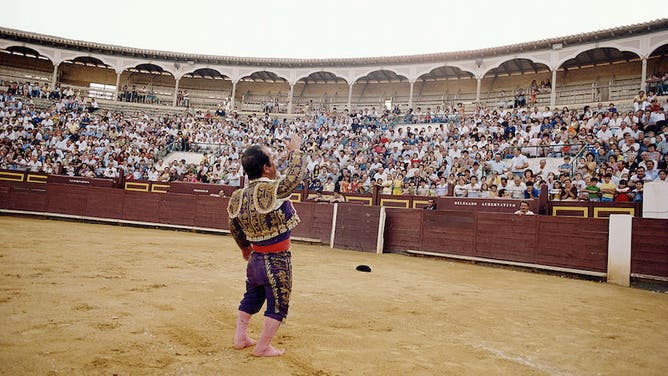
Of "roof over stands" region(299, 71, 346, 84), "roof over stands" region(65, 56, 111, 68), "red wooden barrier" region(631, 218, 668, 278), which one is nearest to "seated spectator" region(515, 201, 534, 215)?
"red wooden barrier" region(631, 218, 668, 278)

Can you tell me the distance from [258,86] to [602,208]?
2335cm

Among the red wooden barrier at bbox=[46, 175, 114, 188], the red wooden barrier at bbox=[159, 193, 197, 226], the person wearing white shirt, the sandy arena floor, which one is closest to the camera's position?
the sandy arena floor

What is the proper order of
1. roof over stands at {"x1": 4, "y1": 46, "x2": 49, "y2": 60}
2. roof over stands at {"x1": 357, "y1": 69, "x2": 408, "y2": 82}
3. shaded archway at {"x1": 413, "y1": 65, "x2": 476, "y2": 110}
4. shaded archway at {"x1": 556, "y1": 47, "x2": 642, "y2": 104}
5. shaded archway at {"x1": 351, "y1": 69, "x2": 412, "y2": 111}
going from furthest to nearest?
shaded archway at {"x1": 351, "y1": 69, "x2": 412, "y2": 111}
roof over stands at {"x1": 357, "y1": 69, "x2": 408, "y2": 82}
roof over stands at {"x1": 4, "y1": 46, "x2": 49, "y2": 60}
shaded archway at {"x1": 413, "y1": 65, "x2": 476, "y2": 110}
shaded archway at {"x1": 556, "y1": 47, "x2": 642, "y2": 104}

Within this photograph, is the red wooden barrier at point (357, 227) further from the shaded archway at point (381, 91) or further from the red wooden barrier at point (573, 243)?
the shaded archway at point (381, 91)

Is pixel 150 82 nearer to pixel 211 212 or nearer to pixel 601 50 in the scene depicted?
pixel 211 212

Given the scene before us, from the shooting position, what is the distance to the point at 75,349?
2.32m

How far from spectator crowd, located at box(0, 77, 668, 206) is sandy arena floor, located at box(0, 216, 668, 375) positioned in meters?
4.34

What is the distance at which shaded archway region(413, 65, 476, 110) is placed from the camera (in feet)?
73.0

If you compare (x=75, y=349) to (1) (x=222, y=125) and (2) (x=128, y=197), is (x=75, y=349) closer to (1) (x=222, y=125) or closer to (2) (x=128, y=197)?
(2) (x=128, y=197)

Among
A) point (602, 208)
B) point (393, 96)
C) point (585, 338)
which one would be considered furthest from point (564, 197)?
point (393, 96)

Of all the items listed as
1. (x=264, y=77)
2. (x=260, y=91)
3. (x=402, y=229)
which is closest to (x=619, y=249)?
(x=402, y=229)

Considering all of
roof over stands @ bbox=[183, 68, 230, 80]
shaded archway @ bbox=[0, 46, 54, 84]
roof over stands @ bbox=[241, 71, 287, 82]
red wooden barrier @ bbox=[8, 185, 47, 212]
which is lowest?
red wooden barrier @ bbox=[8, 185, 47, 212]

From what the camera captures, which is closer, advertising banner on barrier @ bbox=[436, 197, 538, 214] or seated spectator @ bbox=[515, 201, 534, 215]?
seated spectator @ bbox=[515, 201, 534, 215]

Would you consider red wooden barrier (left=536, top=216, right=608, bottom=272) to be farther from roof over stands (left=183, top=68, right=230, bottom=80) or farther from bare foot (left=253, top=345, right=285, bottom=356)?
roof over stands (left=183, top=68, right=230, bottom=80)
